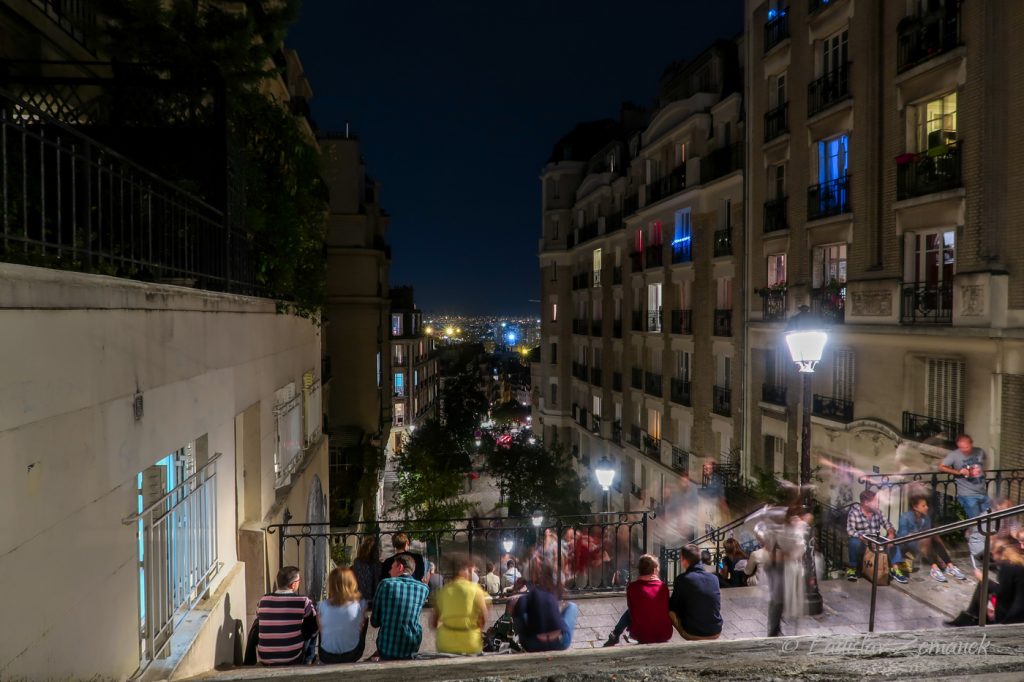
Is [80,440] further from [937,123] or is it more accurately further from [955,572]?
[937,123]

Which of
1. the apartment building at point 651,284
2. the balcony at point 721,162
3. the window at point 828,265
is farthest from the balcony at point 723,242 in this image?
the window at point 828,265

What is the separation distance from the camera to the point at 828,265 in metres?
20.3

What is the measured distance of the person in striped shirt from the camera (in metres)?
6.75

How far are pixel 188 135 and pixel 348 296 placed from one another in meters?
24.3

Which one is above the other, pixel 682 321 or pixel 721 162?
pixel 721 162

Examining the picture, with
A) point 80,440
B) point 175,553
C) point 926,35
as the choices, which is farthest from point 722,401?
point 80,440

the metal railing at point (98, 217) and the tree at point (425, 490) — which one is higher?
the metal railing at point (98, 217)

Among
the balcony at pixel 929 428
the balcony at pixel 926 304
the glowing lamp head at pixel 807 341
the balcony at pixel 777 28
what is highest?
the balcony at pixel 777 28

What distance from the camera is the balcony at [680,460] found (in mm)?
28359

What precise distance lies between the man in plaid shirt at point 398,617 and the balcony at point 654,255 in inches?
1023

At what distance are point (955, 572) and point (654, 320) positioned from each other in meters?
22.1

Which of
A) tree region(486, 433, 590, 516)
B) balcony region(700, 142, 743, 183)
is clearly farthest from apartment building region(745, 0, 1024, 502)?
tree region(486, 433, 590, 516)

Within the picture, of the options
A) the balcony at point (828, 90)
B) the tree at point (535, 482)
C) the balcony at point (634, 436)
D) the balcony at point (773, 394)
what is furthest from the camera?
the tree at point (535, 482)

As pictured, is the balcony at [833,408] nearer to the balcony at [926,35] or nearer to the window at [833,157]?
the window at [833,157]
